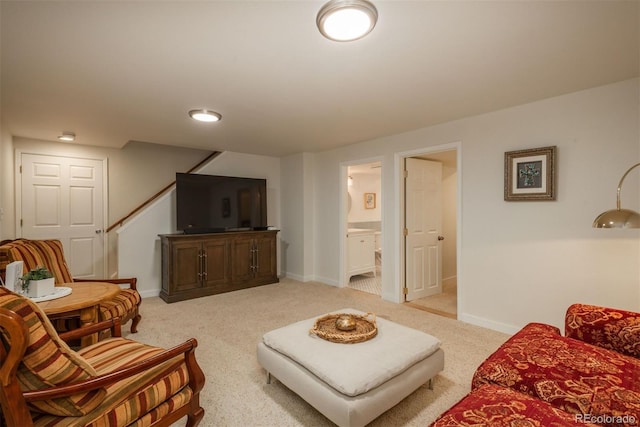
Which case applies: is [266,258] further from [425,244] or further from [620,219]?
[620,219]

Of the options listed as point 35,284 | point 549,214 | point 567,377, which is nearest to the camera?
point 567,377

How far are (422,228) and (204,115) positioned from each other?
3.13 metres

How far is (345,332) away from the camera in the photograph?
2098 mm

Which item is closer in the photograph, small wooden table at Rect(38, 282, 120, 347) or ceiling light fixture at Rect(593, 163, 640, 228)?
ceiling light fixture at Rect(593, 163, 640, 228)

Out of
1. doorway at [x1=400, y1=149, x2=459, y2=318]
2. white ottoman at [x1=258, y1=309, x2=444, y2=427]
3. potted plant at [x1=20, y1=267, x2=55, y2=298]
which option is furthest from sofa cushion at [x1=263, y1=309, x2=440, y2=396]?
doorway at [x1=400, y1=149, x2=459, y2=318]

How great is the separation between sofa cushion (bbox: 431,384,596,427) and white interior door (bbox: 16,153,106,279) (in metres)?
5.49

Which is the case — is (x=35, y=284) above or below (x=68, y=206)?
below

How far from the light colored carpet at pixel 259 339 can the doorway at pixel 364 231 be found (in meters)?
0.59

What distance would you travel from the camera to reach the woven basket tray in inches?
77.8

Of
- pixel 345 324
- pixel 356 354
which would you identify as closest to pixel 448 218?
pixel 345 324

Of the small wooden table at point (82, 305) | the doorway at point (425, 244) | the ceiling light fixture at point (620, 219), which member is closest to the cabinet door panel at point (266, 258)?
the doorway at point (425, 244)

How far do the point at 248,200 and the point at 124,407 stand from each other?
4.04 m

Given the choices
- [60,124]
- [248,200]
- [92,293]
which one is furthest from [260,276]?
[60,124]

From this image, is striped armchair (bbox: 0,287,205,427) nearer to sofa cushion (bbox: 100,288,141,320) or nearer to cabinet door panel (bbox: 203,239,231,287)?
sofa cushion (bbox: 100,288,141,320)
